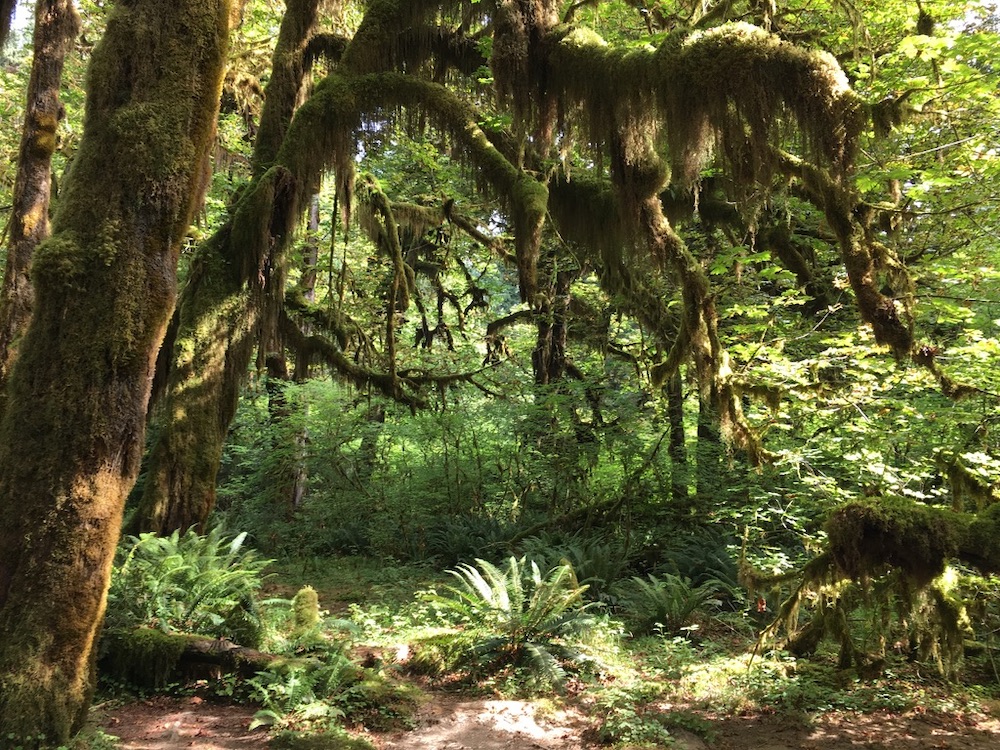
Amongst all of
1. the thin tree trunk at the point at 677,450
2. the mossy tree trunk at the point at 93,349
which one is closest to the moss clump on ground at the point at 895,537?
the mossy tree trunk at the point at 93,349

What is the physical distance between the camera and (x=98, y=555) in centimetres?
362

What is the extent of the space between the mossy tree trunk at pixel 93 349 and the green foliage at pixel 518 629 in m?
3.42

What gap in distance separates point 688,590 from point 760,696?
2.32 m

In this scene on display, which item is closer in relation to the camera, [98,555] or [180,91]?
[98,555]

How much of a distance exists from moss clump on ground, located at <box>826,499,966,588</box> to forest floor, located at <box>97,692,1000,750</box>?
1.80 metres

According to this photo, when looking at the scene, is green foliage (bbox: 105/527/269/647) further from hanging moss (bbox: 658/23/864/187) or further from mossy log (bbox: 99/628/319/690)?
hanging moss (bbox: 658/23/864/187)

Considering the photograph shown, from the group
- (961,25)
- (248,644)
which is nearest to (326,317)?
(248,644)

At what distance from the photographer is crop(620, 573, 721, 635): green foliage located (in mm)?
7773

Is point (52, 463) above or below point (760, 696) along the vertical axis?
above

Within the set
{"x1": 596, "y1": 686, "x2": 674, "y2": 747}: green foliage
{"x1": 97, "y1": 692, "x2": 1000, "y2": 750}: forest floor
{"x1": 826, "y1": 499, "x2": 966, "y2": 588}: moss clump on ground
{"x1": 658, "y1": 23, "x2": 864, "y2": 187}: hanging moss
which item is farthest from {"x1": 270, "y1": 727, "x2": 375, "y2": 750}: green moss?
{"x1": 658, "y1": 23, "x2": 864, "y2": 187}: hanging moss

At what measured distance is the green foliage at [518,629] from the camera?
243 inches

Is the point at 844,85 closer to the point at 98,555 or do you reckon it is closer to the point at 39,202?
the point at 98,555

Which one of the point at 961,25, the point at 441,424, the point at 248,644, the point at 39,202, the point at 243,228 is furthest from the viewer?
the point at 441,424

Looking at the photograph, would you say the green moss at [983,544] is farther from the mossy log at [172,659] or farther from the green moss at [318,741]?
the mossy log at [172,659]
